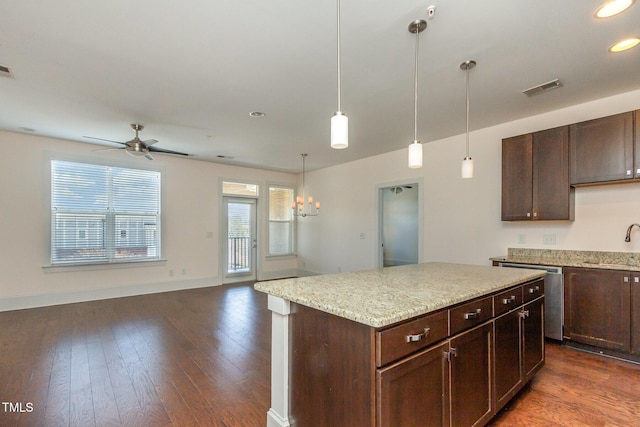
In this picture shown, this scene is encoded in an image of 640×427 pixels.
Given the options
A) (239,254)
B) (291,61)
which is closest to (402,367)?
(291,61)

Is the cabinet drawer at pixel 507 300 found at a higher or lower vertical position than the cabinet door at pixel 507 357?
higher

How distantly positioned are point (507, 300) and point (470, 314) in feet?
1.74

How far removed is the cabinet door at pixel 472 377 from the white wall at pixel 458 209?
259 centimetres

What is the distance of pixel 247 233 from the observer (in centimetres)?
718

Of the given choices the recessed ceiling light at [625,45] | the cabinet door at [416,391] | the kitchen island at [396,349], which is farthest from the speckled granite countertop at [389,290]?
the recessed ceiling light at [625,45]

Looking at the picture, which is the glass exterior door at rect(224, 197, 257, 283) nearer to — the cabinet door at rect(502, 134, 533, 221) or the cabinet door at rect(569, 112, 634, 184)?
the cabinet door at rect(502, 134, 533, 221)

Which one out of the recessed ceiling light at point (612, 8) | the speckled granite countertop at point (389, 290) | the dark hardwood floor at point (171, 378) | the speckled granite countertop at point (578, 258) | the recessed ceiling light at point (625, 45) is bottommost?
the dark hardwood floor at point (171, 378)

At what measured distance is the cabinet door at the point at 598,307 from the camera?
284 centimetres

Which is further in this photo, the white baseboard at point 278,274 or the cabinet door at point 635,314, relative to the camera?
the white baseboard at point 278,274

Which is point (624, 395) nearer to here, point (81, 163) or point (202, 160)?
point (202, 160)

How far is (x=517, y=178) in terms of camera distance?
371 cm

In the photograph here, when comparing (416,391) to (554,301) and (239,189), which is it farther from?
(239,189)

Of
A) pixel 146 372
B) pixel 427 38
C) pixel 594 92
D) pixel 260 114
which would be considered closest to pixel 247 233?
pixel 260 114

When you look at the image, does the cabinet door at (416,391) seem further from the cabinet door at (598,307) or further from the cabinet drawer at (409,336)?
the cabinet door at (598,307)
